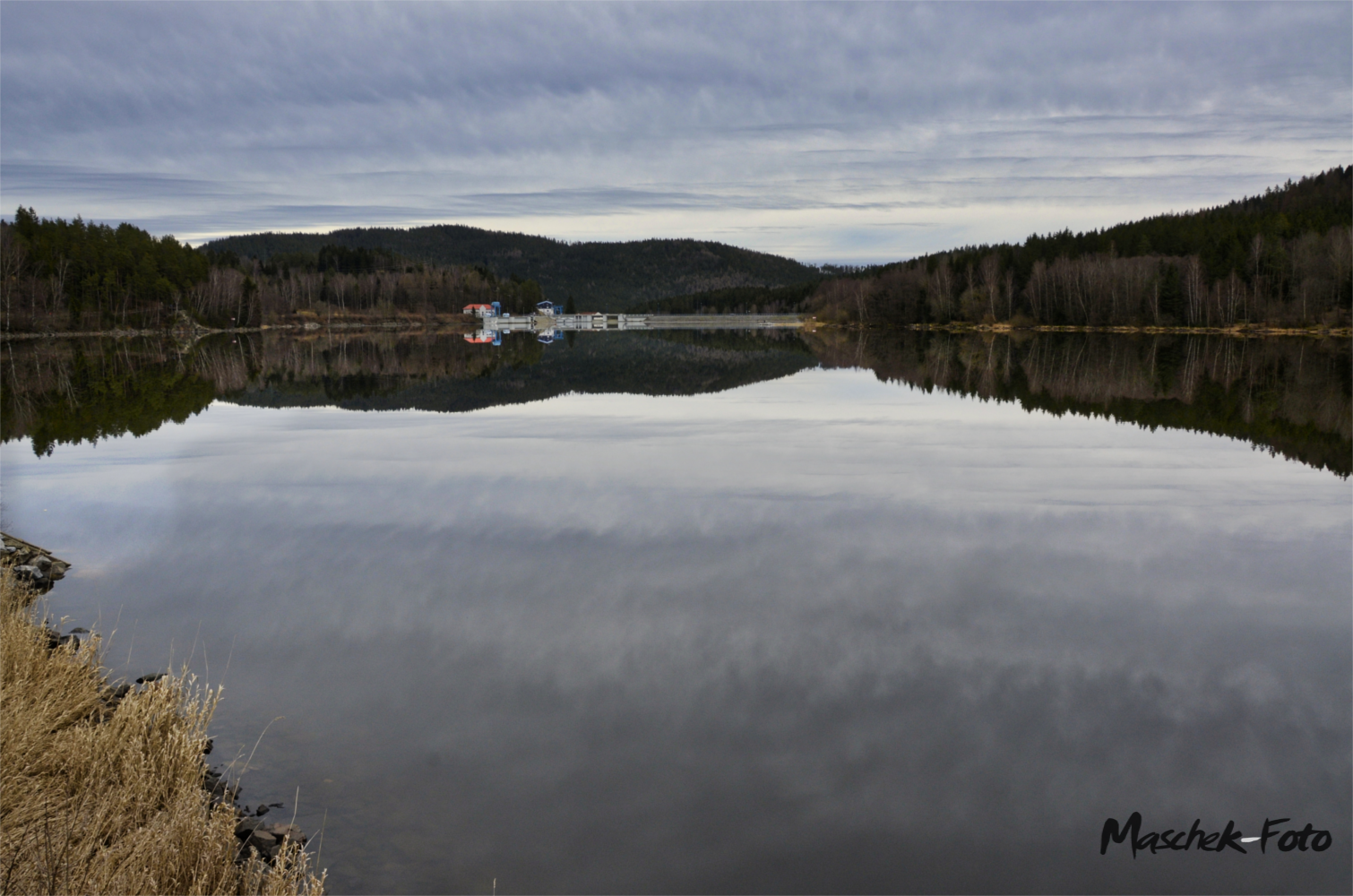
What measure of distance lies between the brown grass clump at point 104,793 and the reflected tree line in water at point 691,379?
1726 cm

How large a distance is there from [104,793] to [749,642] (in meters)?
5.28

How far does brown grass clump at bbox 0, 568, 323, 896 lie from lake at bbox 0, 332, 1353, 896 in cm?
62

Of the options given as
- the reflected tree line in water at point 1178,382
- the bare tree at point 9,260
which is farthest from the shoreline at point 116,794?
the bare tree at point 9,260

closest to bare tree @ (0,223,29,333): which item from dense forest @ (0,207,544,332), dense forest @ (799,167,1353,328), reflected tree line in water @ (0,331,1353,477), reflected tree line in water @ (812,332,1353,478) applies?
dense forest @ (0,207,544,332)

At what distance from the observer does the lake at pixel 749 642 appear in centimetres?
588

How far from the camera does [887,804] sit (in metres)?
6.16

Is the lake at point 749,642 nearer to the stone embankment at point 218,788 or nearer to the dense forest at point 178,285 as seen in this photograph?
the stone embankment at point 218,788

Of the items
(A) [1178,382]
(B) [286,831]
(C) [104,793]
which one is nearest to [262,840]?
(B) [286,831]

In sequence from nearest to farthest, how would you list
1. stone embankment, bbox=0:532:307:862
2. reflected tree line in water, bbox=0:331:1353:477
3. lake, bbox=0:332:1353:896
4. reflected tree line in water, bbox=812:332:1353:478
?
stone embankment, bbox=0:532:307:862
lake, bbox=0:332:1353:896
reflected tree line in water, bbox=812:332:1353:478
reflected tree line in water, bbox=0:331:1353:477

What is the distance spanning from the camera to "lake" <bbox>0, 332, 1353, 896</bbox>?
5879 millimetres

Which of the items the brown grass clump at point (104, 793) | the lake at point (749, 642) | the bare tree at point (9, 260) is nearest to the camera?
the brown grass clump at point (104, 793)

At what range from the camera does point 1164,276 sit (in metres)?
84.2

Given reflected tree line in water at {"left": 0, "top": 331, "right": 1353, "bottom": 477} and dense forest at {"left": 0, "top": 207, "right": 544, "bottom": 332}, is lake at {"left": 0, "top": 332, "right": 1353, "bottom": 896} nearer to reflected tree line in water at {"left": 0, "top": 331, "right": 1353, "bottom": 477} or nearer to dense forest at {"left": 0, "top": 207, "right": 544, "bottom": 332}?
reflected tree line in water at {"left": 0, "top": 331, "right": 1353, "bottom": 477}

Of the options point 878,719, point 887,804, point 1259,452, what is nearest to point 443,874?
point 887,804
